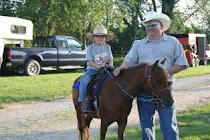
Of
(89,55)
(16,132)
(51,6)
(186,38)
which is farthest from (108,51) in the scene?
(186,38)

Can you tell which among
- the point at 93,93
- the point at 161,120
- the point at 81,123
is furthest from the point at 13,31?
the point at 161,120

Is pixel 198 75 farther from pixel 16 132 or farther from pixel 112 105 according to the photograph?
pixel 112 105

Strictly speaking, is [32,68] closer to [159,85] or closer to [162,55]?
[162,55]

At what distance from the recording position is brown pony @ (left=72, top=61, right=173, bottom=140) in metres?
4.70

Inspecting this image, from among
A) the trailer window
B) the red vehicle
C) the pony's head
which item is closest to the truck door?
the trailer window

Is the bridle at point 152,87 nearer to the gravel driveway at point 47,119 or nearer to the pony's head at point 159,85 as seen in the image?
the pony's head at point 159,85

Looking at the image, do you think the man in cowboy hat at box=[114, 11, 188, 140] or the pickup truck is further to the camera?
the pickup truck

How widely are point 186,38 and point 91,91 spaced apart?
25985 mm

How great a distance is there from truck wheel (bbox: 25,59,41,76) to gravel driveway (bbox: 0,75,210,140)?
632 cm

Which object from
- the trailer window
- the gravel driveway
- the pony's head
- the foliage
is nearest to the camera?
the pony's head

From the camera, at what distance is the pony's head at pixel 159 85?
15.3 feet

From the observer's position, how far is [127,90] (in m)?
5.17

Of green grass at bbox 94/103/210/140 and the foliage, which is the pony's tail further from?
the foliage

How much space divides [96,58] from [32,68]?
42.4ft
